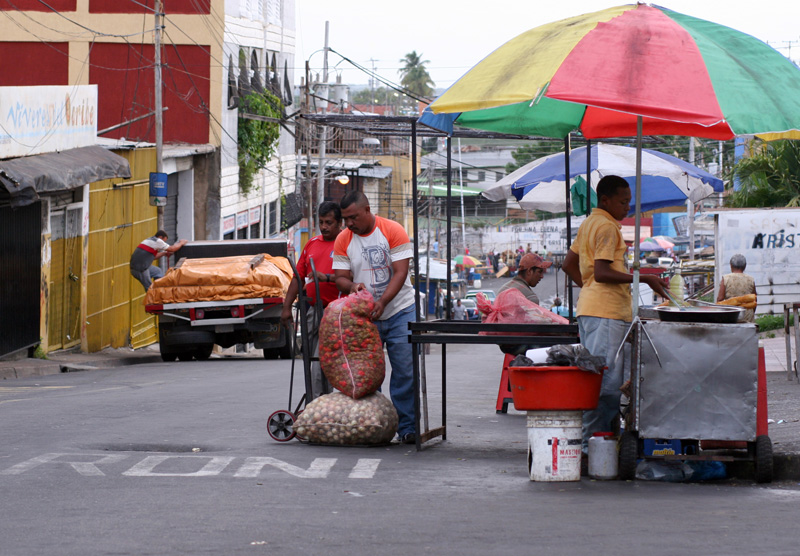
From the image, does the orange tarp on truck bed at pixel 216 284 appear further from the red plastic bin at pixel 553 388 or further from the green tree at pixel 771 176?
the red plastic bin at pixel 553 388

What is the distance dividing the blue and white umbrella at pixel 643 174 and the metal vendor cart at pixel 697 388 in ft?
19.9

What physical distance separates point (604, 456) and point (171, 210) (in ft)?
83.3

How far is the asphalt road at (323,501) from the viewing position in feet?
16.2

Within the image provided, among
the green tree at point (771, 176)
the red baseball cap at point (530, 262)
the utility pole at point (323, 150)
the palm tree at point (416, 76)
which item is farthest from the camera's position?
the palm tree at point (416, 76)

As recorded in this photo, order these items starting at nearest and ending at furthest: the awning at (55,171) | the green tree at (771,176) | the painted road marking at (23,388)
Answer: the painted road marking at (23,388) < the awning at (55,171) < the green tree at (771,176)

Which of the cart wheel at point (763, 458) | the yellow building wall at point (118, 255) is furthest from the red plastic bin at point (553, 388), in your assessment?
the yellow building wall at point (118, 255)

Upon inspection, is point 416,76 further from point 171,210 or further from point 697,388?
point 697,388

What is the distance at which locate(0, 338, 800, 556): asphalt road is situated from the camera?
4949 mm

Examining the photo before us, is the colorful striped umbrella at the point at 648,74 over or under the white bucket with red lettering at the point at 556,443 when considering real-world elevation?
over

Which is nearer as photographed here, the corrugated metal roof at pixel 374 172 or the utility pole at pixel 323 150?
the utility pole at pixel 323 150

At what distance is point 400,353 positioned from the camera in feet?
25.8

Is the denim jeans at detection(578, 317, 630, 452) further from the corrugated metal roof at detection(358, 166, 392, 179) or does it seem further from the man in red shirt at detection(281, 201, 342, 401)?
the corrugated metal roof at detection(358, 166, 392, 179)

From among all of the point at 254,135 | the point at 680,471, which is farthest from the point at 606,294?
the point at 254,135

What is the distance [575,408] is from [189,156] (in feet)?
84.3
